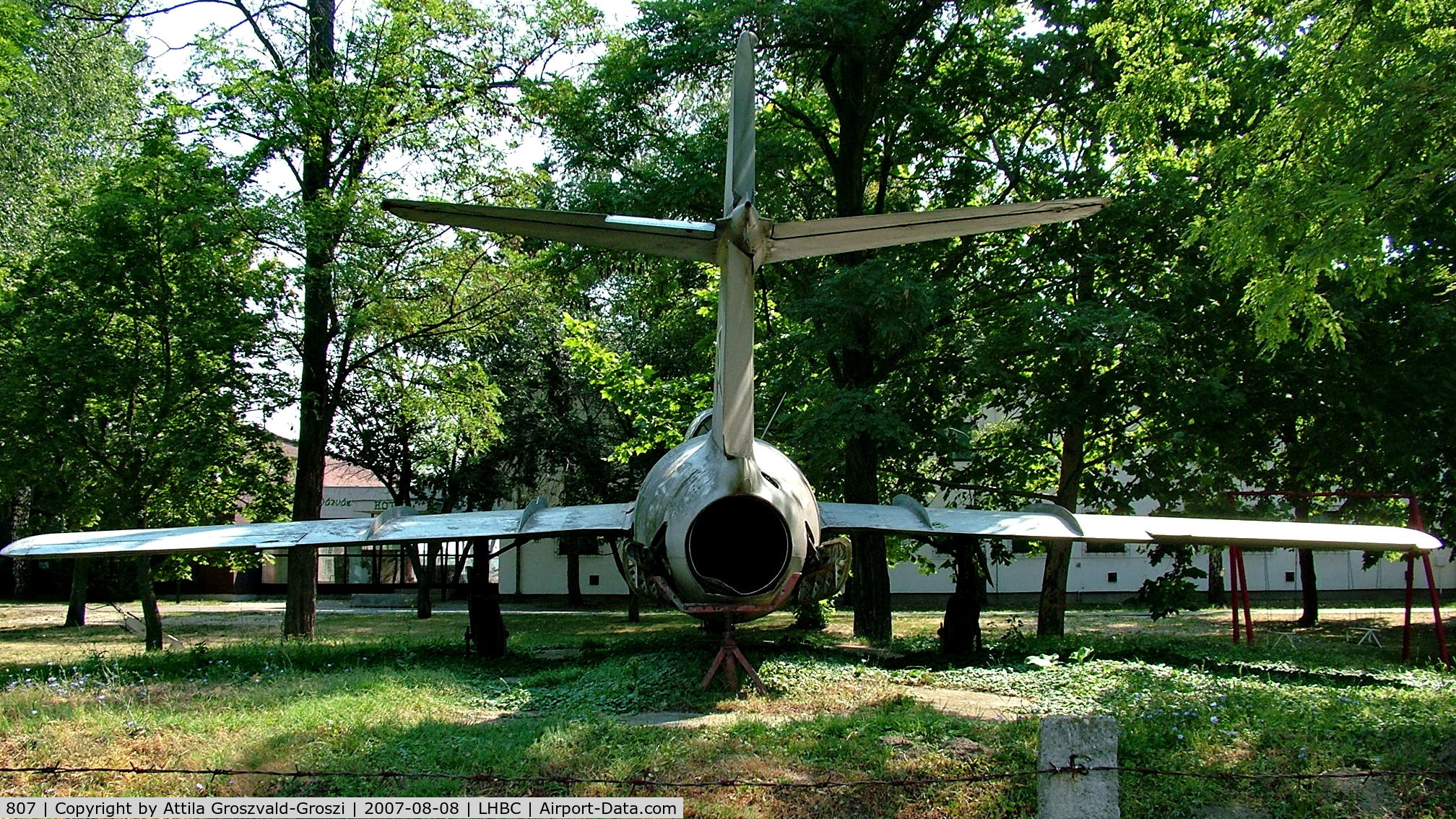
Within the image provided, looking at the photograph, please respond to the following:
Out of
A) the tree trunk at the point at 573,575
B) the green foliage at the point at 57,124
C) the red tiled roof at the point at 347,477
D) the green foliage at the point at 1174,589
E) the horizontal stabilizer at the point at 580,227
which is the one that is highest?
the green foliage at the point at 57,124

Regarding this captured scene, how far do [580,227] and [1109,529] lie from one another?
7926mm

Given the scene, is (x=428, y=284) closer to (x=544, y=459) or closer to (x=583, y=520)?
(x=583, y=520)

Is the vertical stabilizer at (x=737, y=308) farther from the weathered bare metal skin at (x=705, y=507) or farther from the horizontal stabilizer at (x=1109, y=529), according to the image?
Result: the horizontal stabilizer at (x=1109, y=529)

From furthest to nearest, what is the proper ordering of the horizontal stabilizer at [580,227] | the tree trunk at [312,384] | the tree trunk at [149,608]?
the tree trunk at [312,384]
the tree trunk at [149,608]
the horizontal stabilizer at [580,227]

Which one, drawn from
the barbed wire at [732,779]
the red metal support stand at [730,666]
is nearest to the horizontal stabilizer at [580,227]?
the barbed wire at [732,779]

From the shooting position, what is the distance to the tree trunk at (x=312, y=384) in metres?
16.8

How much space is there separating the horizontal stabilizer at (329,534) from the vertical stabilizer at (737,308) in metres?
3.62

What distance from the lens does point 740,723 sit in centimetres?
814

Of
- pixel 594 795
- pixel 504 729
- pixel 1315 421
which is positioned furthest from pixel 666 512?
pixel 1315 421

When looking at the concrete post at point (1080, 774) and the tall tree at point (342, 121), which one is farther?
the tall tree at point (342, 121)

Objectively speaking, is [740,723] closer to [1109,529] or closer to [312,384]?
[1109,529]

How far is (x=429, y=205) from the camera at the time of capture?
286 inches

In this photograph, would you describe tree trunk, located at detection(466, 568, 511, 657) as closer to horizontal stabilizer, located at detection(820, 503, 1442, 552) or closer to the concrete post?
horizontal stabilizer, located at detection(820, 503, 1442, 552)

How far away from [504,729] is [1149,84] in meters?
9.23
